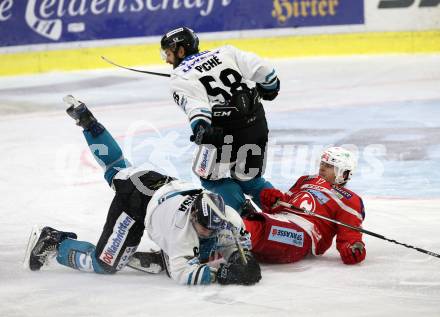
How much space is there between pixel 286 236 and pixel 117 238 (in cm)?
90

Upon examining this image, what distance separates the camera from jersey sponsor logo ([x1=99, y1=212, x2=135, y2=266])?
4832mm

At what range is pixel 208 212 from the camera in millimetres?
4398

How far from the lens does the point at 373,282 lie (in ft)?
15.2

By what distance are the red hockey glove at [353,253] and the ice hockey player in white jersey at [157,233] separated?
0.53 meters

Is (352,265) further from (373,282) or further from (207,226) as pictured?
(207,226)

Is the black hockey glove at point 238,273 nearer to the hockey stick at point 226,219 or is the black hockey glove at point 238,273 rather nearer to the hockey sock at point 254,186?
the hockey stick at point 226,219

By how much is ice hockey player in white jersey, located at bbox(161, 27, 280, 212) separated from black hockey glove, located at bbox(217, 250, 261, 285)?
0.92 metres

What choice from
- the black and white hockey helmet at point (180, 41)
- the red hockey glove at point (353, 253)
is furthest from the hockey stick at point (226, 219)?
the black and white hockey helmet at point (180, 41)

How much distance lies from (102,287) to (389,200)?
2.55 metres

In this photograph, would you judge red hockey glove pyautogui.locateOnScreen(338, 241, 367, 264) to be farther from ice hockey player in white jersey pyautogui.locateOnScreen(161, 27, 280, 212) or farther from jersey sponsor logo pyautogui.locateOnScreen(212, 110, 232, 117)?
jersey sponsor logo pyautogui.locateOnScreen(212, 110, 232, 117)

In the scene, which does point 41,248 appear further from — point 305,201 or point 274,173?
point 274,173

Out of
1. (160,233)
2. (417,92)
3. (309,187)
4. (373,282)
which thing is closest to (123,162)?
(160,233)

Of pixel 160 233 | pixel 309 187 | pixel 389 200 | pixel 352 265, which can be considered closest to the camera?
pixel 160 233

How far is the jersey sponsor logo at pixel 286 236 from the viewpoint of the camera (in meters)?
4.95
